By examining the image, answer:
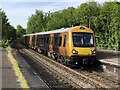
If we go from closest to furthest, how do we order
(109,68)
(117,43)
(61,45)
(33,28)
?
1. (109,68)
2. (61,45)
3. (117,43)
4. (33,28)

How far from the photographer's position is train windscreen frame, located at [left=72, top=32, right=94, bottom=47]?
2112 centimetres

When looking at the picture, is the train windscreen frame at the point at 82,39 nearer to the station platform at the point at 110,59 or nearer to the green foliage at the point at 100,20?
the station platform at the point at 110,59

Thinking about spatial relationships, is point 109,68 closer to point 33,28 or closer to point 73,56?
point 73,56

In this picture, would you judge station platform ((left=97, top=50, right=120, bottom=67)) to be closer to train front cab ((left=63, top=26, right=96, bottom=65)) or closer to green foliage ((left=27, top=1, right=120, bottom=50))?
train front cab ((left=63, top=26, right=96, bottom=65))

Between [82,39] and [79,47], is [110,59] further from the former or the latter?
[79,47]

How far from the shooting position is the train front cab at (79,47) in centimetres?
2083

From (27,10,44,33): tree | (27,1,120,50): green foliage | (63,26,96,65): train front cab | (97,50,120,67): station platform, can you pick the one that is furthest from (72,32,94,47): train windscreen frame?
(27,10,44,33): tree

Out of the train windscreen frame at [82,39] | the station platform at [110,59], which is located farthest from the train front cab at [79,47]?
the station platform at [110,59]

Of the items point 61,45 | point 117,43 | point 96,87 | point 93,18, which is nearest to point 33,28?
point 93,18

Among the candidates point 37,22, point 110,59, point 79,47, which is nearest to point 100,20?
point 110,59

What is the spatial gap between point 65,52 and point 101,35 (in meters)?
42.1

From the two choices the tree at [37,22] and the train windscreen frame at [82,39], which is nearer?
the train windscreen frame at [82,39]

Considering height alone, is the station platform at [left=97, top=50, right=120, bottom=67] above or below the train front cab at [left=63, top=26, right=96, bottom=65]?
below

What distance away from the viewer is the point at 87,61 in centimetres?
2097
